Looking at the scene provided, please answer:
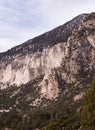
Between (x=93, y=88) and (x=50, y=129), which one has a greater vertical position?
(x=93, y=88)

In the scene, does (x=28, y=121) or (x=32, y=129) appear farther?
(x=28, y=121)

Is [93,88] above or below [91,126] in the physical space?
above

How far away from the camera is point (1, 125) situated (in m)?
196

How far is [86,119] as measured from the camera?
286ft

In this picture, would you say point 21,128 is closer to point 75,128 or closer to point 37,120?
point 37,120

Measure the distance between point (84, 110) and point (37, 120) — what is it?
106m

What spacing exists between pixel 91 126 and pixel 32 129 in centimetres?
9802

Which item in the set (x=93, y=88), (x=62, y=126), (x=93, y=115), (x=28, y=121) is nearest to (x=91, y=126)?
(x=93, y=115)

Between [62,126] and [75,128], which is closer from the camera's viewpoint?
[75,128]

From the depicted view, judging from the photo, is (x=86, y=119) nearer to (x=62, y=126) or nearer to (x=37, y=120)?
(x=62, y=126)

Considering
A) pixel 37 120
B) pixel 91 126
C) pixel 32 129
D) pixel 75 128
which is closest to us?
pixel 91 126

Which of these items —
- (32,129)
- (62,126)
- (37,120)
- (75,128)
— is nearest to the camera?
(75,128)

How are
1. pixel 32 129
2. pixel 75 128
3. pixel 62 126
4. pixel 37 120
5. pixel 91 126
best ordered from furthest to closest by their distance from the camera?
pixel 37 120 < pixel 32 129 < pixel 62 126 < pixel 75 128 < pixel 91 126

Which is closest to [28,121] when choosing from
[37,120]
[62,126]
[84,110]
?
[37,120]
